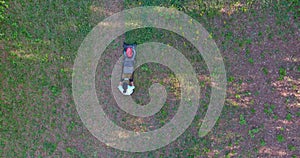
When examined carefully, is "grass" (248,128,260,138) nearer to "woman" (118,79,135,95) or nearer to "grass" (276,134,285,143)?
"grass" (276,134,285,143)

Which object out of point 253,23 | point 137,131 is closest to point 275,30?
point 253,23

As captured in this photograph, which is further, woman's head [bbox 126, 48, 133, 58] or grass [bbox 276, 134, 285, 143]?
grass [bbox 276, 134, 285, 143]

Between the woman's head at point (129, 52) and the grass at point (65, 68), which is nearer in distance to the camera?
the woman's head at point (129, 52)

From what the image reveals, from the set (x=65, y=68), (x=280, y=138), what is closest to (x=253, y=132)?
(x=280, y=138)

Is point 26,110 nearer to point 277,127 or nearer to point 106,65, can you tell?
point 106,65

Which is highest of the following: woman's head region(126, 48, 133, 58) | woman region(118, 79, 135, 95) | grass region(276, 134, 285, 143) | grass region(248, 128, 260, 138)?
woman's head region(126, 48, 133, 58)

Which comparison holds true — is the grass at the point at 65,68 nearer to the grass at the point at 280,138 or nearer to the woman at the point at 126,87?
the grass at the point at 280,138

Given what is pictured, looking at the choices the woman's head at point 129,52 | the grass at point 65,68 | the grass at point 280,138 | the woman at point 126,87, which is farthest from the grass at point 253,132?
the woman's head at point 129,52

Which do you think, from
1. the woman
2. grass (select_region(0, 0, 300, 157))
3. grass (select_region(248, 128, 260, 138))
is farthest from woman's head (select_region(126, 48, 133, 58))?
grass (select_region(248, 128, 260, 138))

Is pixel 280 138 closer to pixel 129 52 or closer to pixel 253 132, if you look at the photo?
pixel 253 132

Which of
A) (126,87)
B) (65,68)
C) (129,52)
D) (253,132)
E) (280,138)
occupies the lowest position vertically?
(280,138)

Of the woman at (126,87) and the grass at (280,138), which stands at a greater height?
the woman at (126,87)
